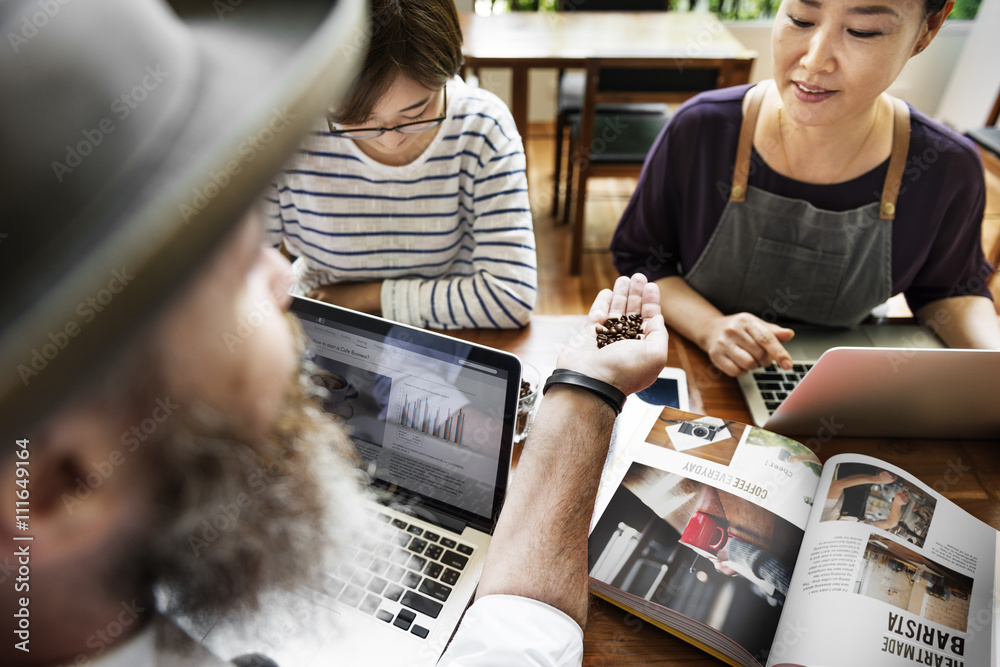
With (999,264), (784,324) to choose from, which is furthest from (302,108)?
(999,264)

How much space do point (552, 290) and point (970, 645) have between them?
7.20 feet

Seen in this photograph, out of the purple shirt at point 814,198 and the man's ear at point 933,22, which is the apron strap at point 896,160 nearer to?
the purple shirt at point 814,198

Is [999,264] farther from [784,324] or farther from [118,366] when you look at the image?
[118,366]

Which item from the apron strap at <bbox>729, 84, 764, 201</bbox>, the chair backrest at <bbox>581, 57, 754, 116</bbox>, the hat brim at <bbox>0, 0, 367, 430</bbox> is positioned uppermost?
the hat brim at <bbox>0, 0, 367, 430</bbox>

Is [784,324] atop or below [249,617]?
below

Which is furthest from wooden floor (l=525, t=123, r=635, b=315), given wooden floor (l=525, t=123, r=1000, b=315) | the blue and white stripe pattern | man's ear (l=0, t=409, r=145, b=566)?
man's ear (l=0, t=409, r=145, b=566)

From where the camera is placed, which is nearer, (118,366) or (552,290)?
(118,366)

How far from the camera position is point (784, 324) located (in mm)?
1233

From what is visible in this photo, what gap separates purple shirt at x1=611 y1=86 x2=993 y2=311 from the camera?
47.3 inches

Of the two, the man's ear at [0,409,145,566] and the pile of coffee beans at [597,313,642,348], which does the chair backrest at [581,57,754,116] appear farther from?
the man's ear at [0,409,145,566]

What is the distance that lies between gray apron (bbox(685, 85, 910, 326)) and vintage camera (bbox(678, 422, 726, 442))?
1.76ft

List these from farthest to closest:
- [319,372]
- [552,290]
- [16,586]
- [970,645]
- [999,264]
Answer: [552,290], [999,264], [319,372], [970,645], [16,586]

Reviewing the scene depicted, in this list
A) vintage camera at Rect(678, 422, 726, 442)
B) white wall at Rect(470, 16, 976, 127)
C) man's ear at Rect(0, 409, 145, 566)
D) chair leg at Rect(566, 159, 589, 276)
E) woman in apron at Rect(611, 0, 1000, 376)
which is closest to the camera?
man's ear at Rect(0, 409, 145, 566)

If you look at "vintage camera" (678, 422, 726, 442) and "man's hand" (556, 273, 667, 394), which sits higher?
"man's hand" (556, 273, 667, 394)
